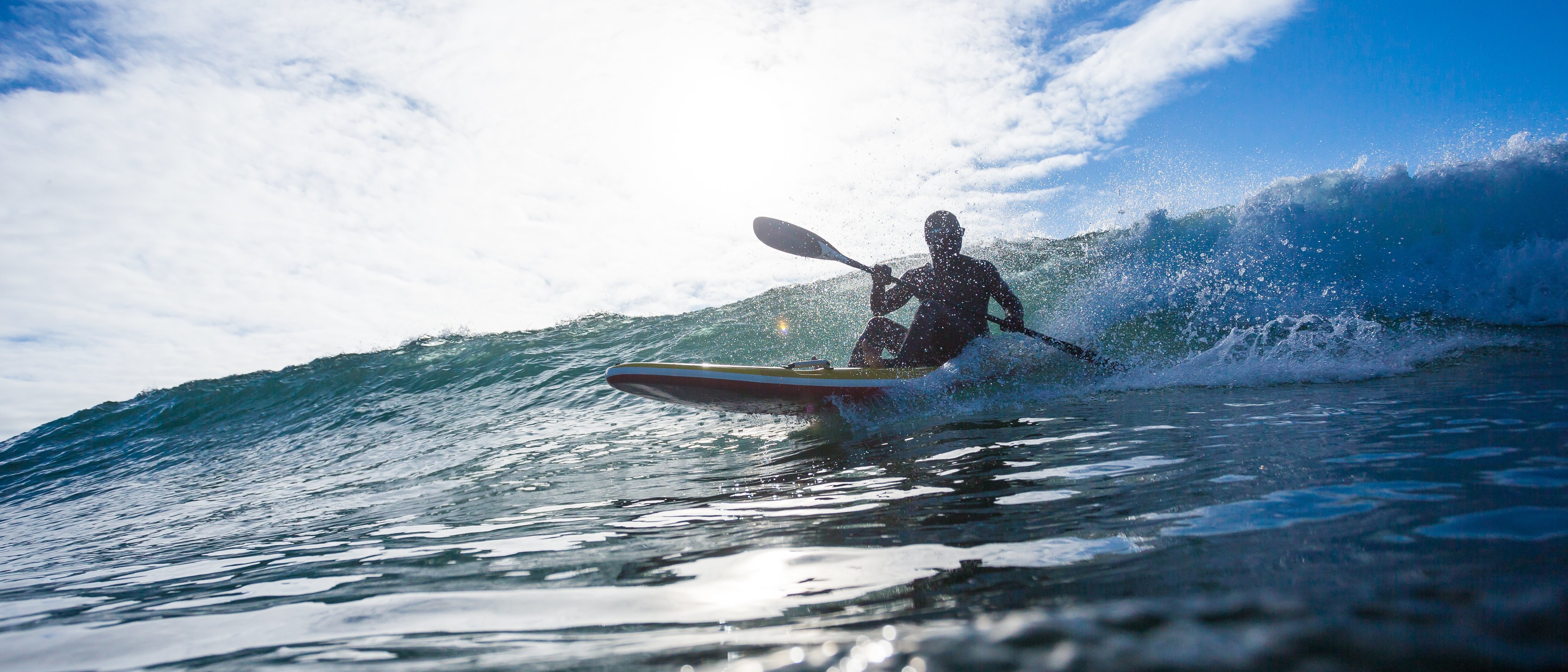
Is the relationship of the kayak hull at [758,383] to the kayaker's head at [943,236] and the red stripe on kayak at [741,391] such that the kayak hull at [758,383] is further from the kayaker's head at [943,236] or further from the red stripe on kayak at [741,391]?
the kayaker's head at [943,236]

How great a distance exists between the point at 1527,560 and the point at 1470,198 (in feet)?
38.4

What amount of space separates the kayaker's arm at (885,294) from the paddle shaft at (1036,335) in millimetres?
26

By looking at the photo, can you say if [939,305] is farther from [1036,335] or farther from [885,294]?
[1036,335]

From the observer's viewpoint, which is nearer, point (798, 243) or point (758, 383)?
point (758, 383)

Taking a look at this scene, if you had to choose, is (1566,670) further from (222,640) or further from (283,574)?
(283,574)

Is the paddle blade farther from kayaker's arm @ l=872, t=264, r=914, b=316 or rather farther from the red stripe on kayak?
the red stripe on kayak

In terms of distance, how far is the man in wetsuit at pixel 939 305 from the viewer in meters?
5.79

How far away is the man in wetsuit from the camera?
5.79 meters

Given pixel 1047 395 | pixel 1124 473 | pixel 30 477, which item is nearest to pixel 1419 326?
pixel 1047 395

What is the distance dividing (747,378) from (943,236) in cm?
213

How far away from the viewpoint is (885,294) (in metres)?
6.24

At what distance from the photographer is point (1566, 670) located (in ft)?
1.68

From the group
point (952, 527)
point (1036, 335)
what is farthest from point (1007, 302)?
point (952, 527)

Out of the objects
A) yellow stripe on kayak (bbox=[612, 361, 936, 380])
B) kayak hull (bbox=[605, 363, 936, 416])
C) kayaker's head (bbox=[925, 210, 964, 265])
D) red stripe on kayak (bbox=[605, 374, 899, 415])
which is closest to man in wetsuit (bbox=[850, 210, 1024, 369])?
kayaker's head (bbox=[925, 210, 964, 265])
